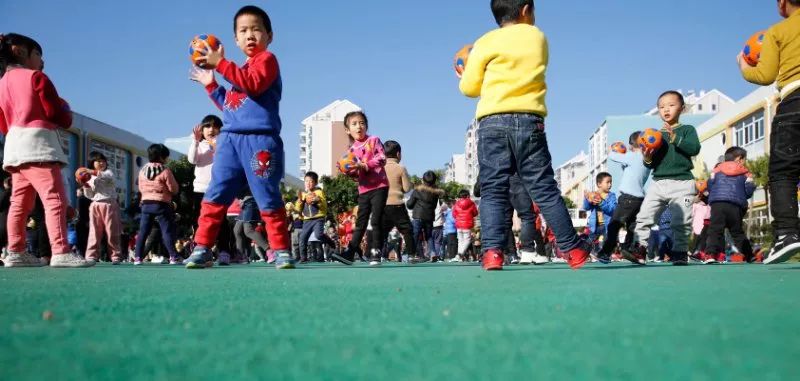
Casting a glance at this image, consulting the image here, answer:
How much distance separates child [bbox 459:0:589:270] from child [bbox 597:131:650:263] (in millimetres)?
2479

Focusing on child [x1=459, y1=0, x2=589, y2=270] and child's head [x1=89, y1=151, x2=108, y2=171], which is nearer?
child [x1=459, y1=0, x2=589, y2=270]

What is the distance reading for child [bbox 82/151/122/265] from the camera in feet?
30.1

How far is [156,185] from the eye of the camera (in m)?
8.80

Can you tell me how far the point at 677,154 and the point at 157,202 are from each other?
6.21m

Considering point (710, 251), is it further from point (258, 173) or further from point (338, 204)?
point (338, 204)

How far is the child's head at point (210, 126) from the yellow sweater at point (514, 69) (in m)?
4.30

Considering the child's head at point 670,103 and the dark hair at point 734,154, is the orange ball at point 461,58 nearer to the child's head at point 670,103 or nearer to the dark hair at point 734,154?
the child's head at point 670,103

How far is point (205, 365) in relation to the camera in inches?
43.6

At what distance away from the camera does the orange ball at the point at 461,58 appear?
5.55 metres

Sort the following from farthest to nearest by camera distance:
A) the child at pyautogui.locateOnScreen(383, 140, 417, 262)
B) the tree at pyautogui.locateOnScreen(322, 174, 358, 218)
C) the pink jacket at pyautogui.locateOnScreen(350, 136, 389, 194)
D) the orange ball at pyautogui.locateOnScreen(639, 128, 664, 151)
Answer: the tree at pyautogui.locateOnScreen(322, 174, 358, 218) → the child at pyautogui.locateOnScreen(383, 140, 417, 262) → the pink jacket at pyautogui.locateOnScreen(350, 136, 389, 194) → the orange ball at pyautogui.locateOnScreen(639, 128, 664, 151)

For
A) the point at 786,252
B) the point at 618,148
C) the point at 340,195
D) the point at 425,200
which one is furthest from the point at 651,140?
the point at 340,195

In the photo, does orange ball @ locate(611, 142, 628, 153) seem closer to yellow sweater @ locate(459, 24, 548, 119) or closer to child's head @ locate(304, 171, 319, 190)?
yellow sweater @ locate(459, 24, 548, 119)

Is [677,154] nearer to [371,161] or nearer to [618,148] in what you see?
[618,148]

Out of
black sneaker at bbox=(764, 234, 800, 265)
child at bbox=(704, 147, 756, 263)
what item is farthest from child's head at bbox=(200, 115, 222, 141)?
child at bbox=(704, 147, 756, 263)
